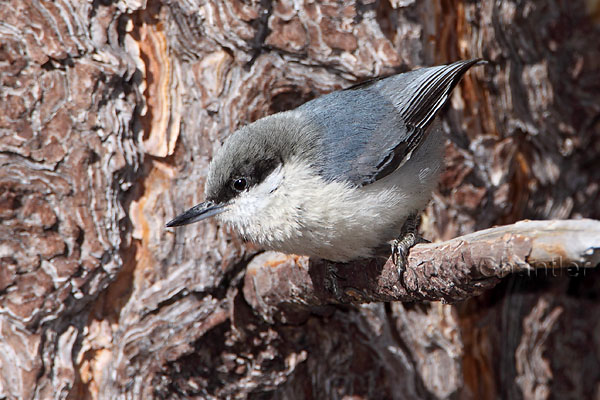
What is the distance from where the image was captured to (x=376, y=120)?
7.06 feet

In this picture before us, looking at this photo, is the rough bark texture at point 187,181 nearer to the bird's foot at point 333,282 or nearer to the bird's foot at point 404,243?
the bird's foot at point 333,282

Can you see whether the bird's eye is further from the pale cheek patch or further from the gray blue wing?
the gray blue wing

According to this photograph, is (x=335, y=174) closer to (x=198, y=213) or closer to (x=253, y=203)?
(x=253, y=203)

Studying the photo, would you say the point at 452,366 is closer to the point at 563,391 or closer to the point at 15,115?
the point at 563,391

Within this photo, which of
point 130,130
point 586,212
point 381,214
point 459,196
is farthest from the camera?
point 586,212

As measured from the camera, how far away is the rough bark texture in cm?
207

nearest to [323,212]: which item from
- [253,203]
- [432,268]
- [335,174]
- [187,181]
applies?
[335,174]

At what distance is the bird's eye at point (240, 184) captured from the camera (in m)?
2.04

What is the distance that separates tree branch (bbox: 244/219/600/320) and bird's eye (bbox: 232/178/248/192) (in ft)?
0.95

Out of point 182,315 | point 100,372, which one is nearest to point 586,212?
point 182,315

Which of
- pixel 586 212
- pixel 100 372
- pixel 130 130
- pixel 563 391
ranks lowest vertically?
pixel 563 391

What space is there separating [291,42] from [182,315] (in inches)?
39.2

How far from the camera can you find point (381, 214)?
1.96 m

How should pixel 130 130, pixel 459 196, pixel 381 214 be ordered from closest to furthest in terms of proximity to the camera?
pixel 381 214 → pixel 130 130 → pixel 459 196
